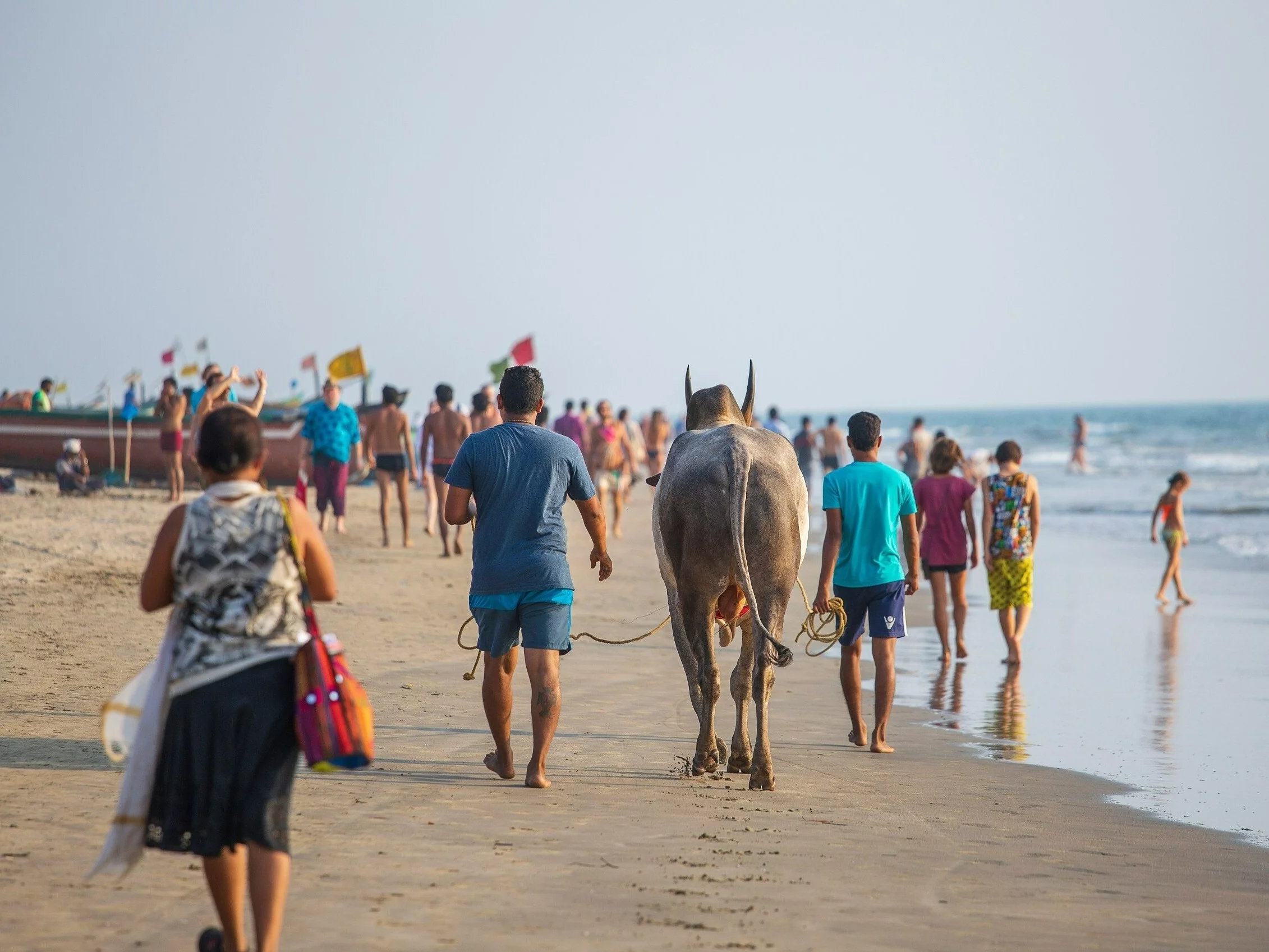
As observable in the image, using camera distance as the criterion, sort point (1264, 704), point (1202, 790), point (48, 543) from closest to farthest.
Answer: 1. point (1202, 790)
2. point (1264, 704)
3. point (48, 543)

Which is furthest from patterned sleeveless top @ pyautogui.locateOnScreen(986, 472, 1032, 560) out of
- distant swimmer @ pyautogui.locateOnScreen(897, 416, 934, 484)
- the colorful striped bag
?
distant swimmer @ pyautogui.locateOnScreen(897, 416, 934, 484)

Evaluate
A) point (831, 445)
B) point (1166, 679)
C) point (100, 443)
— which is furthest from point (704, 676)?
point (831, 445)

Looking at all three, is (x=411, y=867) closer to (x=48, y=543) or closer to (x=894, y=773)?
(x=894, y=773)

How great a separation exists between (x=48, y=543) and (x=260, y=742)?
42.8ft

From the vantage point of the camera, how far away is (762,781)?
658cm

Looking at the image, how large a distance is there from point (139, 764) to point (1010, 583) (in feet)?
28.2

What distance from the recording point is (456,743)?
295 inches

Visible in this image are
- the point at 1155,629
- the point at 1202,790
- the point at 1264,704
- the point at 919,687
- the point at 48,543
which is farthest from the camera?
the point at 48,543

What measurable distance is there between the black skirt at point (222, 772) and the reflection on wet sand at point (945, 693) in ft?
18.8

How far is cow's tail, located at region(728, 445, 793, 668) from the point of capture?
21.7 feet

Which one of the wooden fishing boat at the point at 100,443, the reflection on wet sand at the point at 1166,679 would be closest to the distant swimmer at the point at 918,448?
the reflection on wet sand at the point at 1166,679

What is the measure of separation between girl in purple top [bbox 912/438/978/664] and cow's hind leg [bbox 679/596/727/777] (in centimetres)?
480

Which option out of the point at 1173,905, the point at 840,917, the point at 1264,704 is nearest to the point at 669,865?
the point at 840,917

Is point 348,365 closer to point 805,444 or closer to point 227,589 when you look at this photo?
point 805,444
